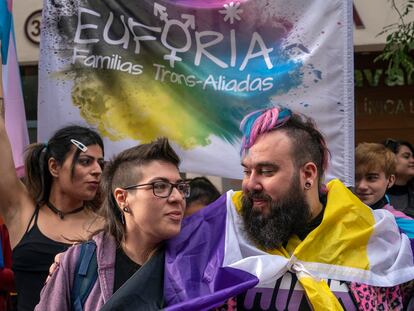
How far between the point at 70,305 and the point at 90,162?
4.32ft

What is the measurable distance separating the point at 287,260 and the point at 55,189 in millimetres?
1579

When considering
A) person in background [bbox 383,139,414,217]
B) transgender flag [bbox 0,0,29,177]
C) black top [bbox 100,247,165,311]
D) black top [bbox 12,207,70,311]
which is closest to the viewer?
black top [bbox 100,247,165,311]

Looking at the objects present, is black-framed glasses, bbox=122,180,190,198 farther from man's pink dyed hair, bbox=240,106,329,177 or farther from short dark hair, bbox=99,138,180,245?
man's pink dyed hair, bbox=240,106,329,177

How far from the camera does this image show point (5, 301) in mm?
3764

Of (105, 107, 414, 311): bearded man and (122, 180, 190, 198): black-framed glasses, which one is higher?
(122, 180, 190, 198): black-framed glasses

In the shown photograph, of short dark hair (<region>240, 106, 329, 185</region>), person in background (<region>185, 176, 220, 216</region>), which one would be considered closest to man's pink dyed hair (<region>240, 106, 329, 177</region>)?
short dark hair (<region>240, 106, 329, 185</region>)

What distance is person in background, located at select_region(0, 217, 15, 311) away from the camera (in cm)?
365

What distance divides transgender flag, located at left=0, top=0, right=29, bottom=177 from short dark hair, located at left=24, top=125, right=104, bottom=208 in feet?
1.61

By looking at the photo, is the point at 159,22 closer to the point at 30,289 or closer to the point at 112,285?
the point at 30,289

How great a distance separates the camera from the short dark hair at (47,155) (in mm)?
3867

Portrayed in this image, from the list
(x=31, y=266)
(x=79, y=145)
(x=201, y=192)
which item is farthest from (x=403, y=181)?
(x=31, y=266)

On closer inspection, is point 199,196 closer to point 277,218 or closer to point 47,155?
point 47,155

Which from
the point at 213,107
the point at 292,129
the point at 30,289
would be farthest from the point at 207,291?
the point at 213,107

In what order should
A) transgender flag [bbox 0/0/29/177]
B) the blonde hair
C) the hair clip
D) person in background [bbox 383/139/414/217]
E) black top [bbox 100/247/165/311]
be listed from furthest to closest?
person in background [bbox 383/139/414/217] → transgender flag [bbox 0/0/29/177] → the blonde hair → the hair clip → black top [bbox 100/247/165/311]
